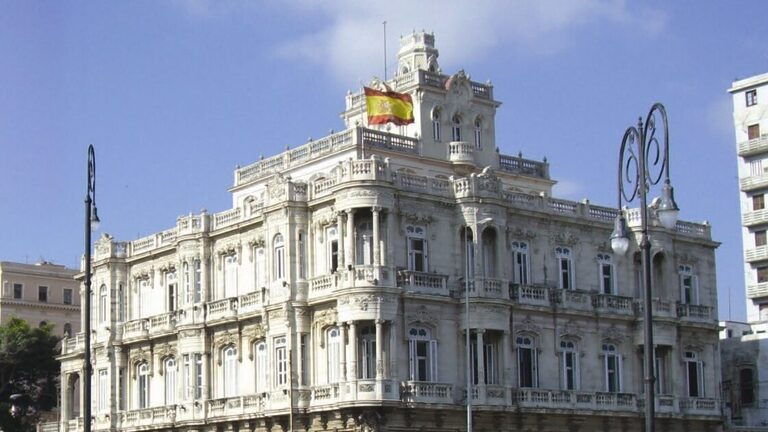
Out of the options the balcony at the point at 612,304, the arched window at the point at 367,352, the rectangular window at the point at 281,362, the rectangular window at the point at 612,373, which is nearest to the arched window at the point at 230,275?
the rectangular window at the point at 281,362

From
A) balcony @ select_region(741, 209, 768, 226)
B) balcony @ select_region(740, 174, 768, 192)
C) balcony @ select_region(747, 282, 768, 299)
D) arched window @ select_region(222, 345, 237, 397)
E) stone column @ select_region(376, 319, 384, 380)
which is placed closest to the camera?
stone column @ select_region(376, 319, 384, 380)

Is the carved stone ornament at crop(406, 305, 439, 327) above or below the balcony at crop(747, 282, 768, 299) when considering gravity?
below

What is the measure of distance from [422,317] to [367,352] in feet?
9.39

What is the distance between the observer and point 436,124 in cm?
7169

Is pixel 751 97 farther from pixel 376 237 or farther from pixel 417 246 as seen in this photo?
pixel 376 237

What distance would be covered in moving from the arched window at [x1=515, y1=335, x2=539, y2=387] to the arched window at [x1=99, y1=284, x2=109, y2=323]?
2521cm

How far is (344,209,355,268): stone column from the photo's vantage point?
59.8m

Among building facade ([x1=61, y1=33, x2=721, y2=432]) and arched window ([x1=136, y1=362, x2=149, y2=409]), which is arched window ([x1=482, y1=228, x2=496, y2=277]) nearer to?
building facade ([x1=61, y1=33, x2=721, y2=432])

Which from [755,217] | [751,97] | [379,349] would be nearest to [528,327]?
[379,349]

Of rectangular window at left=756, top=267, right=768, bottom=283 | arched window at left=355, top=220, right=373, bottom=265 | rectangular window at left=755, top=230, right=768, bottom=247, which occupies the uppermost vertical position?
rectangular window at left=755, top=230, right=768, bottom=247

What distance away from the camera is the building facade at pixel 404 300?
5984 centimetres

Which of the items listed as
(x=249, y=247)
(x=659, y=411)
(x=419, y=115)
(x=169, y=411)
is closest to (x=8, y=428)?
(x=169, y=411)

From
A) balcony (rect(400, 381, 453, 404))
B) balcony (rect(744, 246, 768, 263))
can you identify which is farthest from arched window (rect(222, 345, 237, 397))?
balcony (rect(744, 246, 768, 263))

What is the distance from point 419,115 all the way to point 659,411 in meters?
18.9
